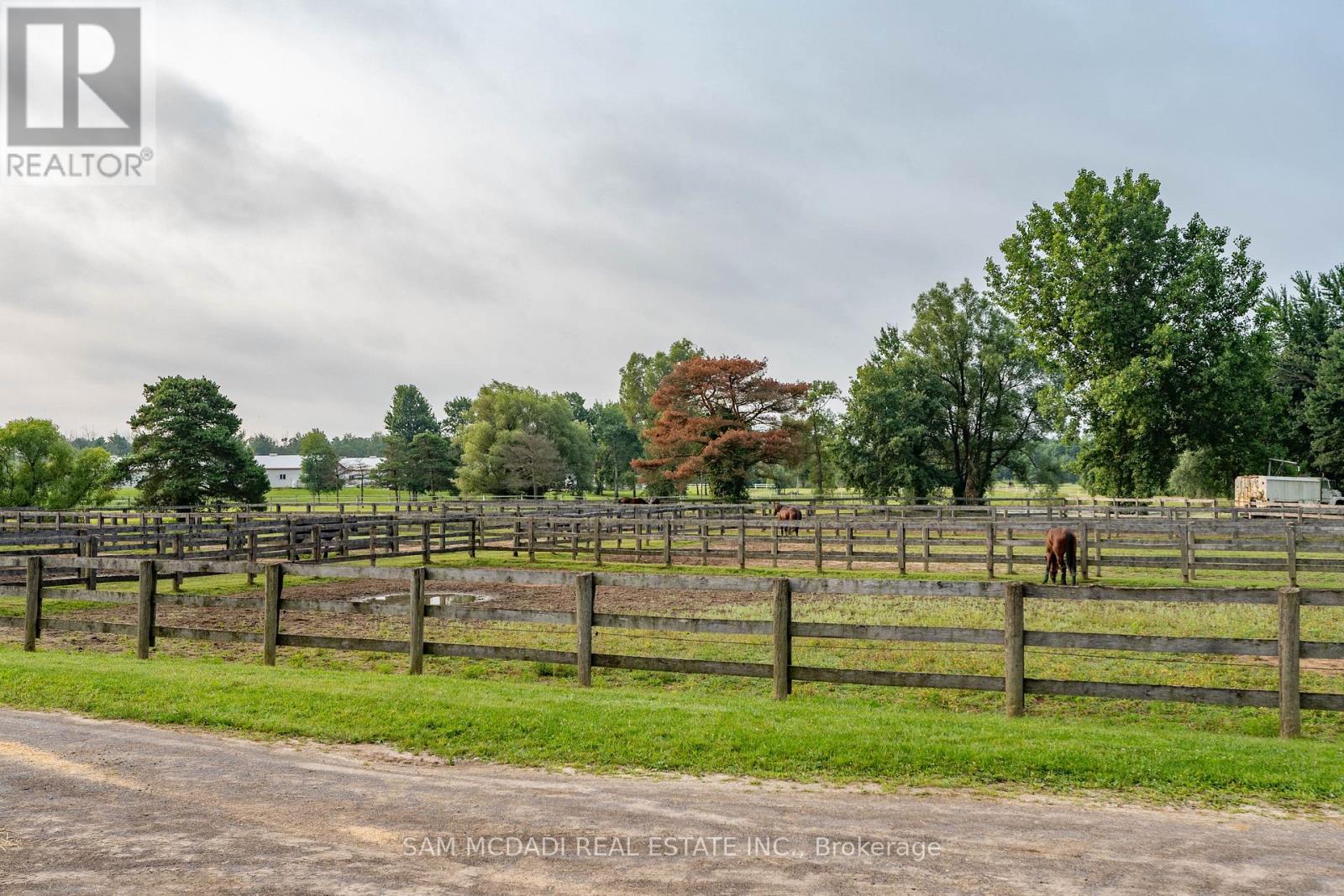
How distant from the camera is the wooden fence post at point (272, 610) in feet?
32.0

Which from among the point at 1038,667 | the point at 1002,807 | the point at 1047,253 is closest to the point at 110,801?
the point at 1002,807

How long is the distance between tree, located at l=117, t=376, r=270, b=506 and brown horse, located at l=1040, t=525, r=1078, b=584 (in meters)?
43.7

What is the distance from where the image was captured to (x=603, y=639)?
11961 millimetres

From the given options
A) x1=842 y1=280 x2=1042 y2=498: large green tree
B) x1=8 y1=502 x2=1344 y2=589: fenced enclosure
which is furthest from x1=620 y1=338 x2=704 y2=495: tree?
x1=8 y1=502 x2=1344 y2=589: fenced enclosure

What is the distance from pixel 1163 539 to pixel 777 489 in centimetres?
6247

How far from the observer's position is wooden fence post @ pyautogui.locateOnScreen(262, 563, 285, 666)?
976cm

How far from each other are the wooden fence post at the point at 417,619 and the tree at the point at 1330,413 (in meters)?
55.8

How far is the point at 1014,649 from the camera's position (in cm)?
749

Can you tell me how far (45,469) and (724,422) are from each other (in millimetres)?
36262

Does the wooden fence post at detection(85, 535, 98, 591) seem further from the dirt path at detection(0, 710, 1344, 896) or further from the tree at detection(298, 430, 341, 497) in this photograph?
the tree at detection(298, 430, 341, 497)

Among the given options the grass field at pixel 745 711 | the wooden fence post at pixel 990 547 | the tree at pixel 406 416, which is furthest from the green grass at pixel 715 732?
the tree at pixel 406 416

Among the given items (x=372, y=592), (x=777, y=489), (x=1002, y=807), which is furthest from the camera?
(x=777, y=489)

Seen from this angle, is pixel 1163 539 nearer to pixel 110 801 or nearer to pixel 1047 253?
pixel 1047 253

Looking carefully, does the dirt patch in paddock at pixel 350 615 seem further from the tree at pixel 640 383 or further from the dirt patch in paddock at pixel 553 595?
the tree at pixel 640 383
